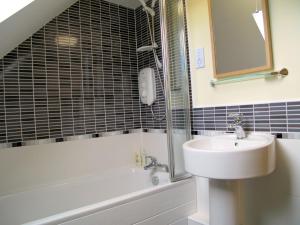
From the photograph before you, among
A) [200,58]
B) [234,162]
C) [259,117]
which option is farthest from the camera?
[200,58]

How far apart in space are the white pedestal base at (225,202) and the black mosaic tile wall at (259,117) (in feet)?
1.30

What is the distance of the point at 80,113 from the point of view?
7.00 feet

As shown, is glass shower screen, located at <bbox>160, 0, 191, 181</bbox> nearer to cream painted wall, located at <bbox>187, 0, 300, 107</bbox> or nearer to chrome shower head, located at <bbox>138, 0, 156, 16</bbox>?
cream painted wall, located at <bbox>187, 0, 300, 107</bbox>

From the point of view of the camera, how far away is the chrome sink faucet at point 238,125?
1.48 m

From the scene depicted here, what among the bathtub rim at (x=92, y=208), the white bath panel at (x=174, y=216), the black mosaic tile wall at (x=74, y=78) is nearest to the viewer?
the bathtub rim at (x=92, y=208)

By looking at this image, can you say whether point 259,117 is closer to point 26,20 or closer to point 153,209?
point 153,209

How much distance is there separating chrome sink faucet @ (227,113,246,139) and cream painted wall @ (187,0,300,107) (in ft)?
0.37

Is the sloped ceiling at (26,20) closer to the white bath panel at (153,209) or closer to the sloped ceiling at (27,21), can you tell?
the sloped ceiling at (27,21)

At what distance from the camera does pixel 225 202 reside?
1.35m

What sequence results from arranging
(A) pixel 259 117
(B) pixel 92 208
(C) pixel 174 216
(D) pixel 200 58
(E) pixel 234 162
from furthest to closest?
(D) pixel 200 58, (C) pixel 174 216, (A) pixel 259 117, (B) pixel 92 208, (E) pixel 234 162

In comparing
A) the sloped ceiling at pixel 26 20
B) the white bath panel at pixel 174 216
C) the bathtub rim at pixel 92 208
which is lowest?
the white bath panel at pixel 174 216

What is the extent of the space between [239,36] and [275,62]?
30cm

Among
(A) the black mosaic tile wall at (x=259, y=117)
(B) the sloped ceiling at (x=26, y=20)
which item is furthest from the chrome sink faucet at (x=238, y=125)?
(B) the sloped ceiling at (x=26, y=20)

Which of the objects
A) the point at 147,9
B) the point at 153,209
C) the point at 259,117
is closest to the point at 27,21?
the point at 147,9
